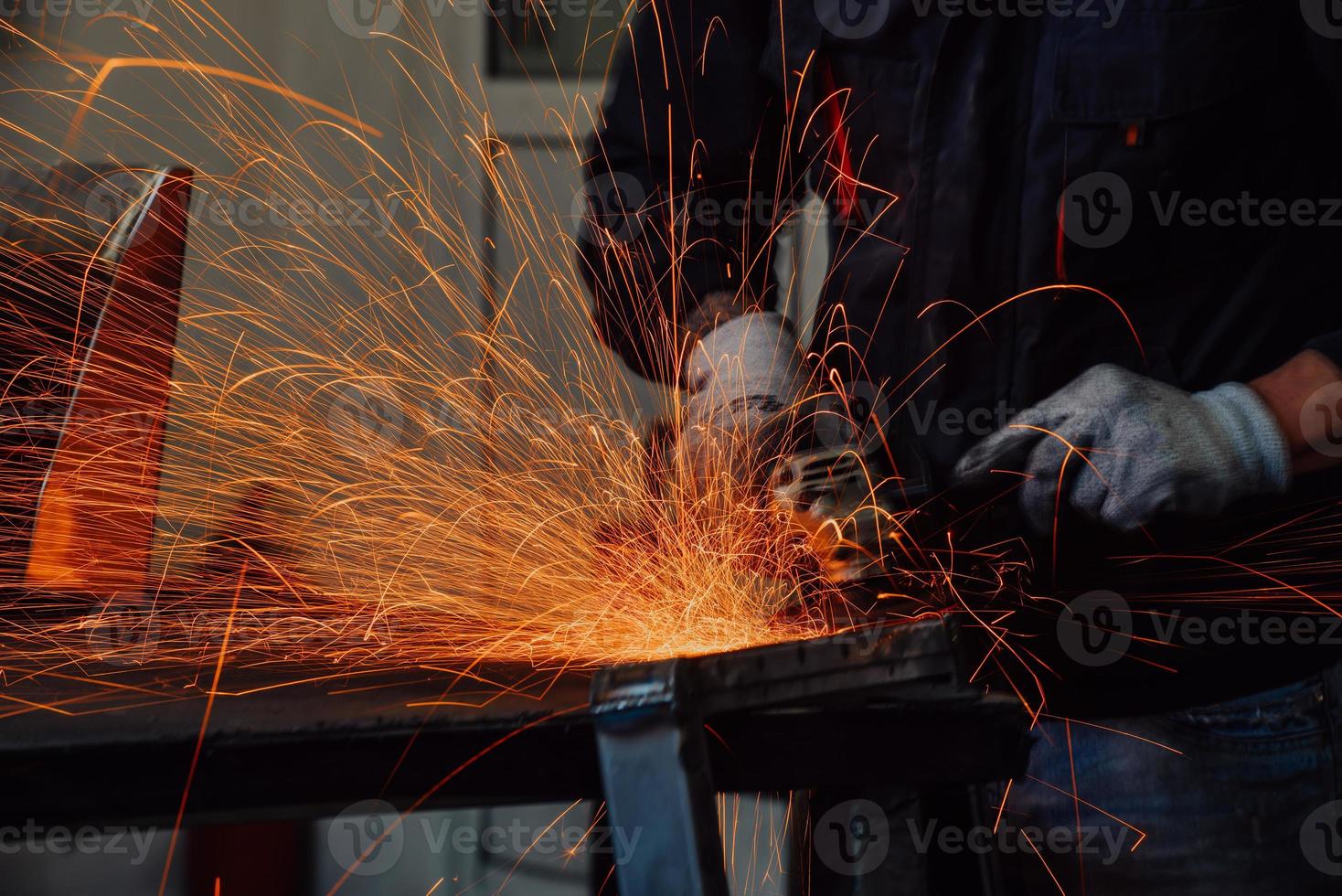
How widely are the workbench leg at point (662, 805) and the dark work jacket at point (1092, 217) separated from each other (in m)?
0.46

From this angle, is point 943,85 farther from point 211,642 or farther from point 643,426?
point 643,426

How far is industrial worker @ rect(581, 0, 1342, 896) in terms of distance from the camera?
34.3 inches

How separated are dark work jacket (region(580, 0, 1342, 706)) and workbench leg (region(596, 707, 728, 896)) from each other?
0.46 metres

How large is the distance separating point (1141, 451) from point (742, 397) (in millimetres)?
412

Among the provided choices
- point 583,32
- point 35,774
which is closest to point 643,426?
point 583,32

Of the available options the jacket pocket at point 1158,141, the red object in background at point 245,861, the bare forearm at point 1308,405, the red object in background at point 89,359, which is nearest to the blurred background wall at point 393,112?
the red object in background at point 245,861

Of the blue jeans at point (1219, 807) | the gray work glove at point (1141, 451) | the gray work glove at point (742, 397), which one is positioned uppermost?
the gray work glove at point (742, 397)

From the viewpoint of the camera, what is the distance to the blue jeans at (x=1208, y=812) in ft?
2.97

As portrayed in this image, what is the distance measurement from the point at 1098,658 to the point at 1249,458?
0.78 ft

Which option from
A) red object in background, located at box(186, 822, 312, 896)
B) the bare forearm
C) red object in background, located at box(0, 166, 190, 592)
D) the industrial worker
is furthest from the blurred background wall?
the bare forearm

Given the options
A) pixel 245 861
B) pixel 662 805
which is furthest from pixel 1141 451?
pixel 245 861

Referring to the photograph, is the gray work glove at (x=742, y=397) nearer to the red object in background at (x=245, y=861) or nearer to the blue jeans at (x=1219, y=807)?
the blue jeans at (x=1219, y=807)

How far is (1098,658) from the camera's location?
3.04ft

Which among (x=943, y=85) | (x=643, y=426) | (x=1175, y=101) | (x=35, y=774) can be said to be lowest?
(x=35, y=774)
